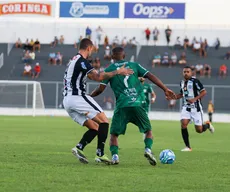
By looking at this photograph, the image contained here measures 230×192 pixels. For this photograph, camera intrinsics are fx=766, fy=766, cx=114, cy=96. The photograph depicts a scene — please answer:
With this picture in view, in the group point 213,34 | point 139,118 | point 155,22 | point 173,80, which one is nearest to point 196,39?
point 213,34

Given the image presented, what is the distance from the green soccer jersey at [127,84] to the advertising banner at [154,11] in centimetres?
5937

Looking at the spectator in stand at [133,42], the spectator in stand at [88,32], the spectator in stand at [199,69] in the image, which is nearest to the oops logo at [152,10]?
the spectator in stand at [88,32]

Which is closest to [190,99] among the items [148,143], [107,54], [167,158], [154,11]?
[167,158]

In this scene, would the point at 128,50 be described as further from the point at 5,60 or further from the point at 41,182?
the point at 41,182

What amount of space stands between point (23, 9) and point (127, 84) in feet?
208

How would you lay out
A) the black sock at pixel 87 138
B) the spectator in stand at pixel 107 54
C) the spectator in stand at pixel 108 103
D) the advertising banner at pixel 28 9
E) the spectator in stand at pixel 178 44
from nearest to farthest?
1. the black sock at pixel 87 138
2. the spectator in stand at pixel 108 103
3. the spectator in stand at pixel 107 54
4. the spectator in stand at pixel 178 44
5. the advertising banner at pixel 28 9

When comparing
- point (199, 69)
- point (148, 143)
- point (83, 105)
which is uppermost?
point (83, 105)

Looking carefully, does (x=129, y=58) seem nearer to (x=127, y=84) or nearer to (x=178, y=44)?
(x=178, y=44)

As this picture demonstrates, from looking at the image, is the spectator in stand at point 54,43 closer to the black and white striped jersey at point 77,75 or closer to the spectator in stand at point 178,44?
the spectator in stand at point 178,44

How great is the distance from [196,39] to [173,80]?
40.1ft

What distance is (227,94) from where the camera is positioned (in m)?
51.1

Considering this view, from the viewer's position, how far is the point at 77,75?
43.5 ft

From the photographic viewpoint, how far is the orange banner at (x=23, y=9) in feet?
246

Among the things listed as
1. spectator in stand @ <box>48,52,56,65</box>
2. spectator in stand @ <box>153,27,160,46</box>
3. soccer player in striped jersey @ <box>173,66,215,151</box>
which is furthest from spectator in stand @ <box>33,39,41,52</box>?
soccer player in striped jersey @ <box>173,66,215,151</box>
